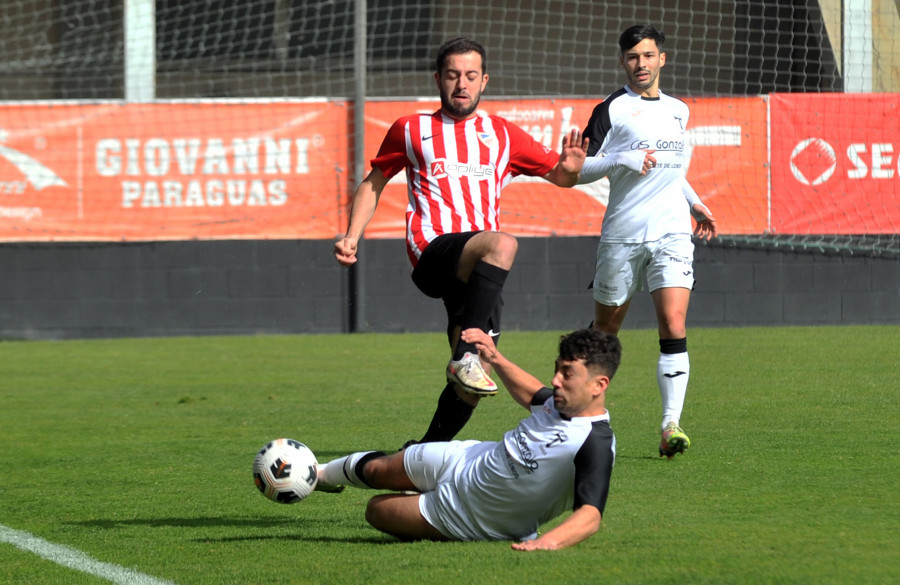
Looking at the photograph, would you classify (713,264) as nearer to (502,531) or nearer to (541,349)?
(541,349)

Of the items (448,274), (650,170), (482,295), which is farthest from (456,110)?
(650,170)

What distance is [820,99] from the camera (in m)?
14.2

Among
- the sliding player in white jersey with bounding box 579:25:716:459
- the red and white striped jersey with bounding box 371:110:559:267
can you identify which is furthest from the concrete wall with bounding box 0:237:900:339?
the red and white striped jersey with bounding box 371:110:559:267

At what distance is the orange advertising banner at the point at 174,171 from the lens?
14406 millimetres

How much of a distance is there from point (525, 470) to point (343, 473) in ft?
3.25

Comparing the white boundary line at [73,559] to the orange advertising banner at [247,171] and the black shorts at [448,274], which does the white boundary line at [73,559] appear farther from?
the orange advertising banner at [247,171]

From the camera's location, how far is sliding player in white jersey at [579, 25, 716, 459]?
282 inches

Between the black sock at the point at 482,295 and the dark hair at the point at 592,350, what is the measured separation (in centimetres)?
90

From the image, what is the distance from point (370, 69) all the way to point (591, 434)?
1288 centimetres

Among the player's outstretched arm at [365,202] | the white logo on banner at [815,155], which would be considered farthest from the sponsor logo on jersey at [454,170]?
the white logo on banner at [815,155]

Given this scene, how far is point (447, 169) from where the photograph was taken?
609 centimetres

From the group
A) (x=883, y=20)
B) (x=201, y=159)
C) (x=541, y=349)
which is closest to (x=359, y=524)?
(x=541, y=349)

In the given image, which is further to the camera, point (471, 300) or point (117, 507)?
point (117, 507)

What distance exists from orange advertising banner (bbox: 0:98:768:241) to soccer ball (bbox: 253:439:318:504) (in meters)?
9.09
